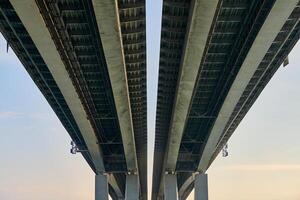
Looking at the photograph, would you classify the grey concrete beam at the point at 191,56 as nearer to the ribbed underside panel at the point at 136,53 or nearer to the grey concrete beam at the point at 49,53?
the ribbed underside panel at the point at 136,53

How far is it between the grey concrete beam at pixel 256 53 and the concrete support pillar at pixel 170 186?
1728 cm

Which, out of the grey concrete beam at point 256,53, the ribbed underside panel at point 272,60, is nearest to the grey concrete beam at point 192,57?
the grey concrete beam at point 256,53

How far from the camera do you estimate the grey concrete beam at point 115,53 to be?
88.9ft

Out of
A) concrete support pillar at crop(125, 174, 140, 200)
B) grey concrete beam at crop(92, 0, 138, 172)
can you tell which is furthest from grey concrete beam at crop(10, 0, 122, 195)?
concrete support pillar at crop(125, 174, 140, 200)

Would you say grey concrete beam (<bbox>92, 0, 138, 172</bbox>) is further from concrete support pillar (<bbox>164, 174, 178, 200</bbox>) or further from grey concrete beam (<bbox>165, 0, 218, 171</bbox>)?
concrete support pillar (<bbox>164, 174, 178, 200</bbox>)

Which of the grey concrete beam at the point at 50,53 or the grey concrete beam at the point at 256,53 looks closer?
the grey concrete beam at the point at 50,53

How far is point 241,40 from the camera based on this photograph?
116 ft

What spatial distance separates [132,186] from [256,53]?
38795mm

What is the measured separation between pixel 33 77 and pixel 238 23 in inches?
717

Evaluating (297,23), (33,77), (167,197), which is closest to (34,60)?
(33,77)

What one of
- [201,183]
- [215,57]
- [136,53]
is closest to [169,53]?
[136,53]

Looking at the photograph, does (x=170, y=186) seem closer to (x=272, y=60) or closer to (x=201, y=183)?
(x=201, y=183)

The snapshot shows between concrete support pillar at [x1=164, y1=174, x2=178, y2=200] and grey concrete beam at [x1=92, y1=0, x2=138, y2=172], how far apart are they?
19.0 meters

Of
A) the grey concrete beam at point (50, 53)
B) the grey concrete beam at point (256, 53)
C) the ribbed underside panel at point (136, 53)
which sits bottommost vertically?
the grey concrete beam at point (50, 53)
